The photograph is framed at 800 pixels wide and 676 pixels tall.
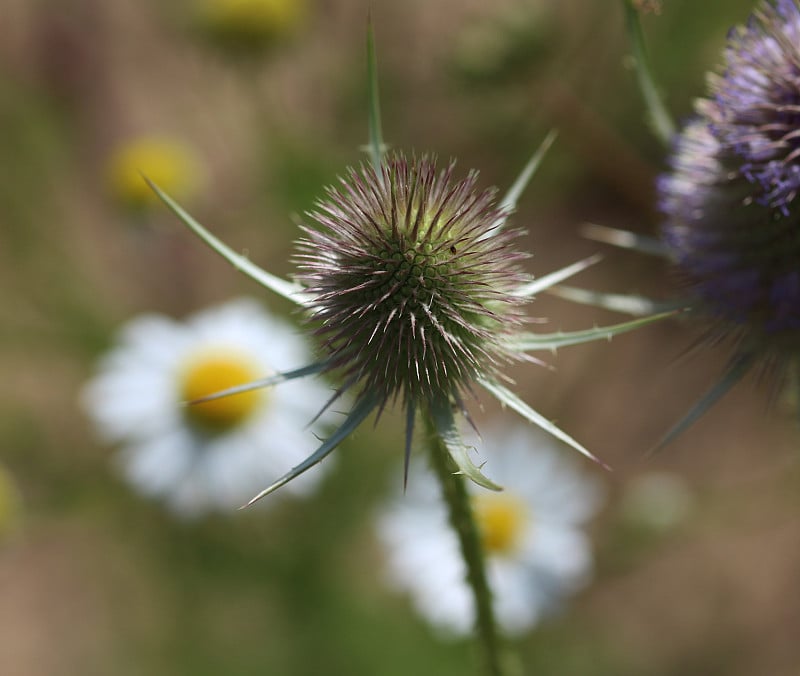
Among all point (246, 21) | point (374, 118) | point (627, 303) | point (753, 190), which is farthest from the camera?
point (246, 21)

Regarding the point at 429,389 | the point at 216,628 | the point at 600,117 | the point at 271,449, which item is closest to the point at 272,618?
the point at 216,628

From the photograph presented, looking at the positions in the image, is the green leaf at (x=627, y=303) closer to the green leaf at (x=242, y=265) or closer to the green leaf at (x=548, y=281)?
the green leaf at (x=548, y=281)

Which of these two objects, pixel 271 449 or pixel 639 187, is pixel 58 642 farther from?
pixel 639 187

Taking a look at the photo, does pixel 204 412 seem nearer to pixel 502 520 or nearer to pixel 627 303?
pixel 502 520

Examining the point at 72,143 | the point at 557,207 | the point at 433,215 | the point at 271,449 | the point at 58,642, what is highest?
the point at 72,143

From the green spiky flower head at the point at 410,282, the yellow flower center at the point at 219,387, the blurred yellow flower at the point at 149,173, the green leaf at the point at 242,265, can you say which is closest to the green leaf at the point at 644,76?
the green spiky flower head at the point at 410,282

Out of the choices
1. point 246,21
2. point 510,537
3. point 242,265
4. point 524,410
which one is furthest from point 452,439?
point 246,21

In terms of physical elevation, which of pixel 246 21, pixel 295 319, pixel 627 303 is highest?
pixel 246 21
